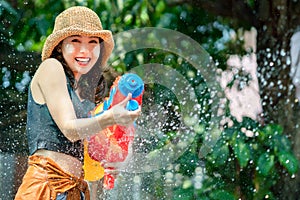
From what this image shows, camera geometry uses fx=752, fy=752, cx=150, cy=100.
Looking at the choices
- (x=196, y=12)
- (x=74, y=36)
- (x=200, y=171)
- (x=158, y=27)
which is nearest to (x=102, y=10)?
(x=158, y=27)

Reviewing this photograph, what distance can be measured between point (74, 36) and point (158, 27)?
58.5 inches

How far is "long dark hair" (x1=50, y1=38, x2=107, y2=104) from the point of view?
1929 mm

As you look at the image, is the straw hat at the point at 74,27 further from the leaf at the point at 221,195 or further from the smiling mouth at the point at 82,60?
the leaf at the point at 221,195

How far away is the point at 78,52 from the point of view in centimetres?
192

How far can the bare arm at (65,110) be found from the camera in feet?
5.78

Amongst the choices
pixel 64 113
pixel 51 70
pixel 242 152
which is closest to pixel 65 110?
pixel 64 113

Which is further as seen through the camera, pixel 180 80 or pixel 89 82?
pixel 180 80

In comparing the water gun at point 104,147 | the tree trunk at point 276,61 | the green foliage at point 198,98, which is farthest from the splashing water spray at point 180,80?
the water gun at point 104,147

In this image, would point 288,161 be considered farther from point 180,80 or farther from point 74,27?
point 74,27

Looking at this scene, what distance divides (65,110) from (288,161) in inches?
59.3

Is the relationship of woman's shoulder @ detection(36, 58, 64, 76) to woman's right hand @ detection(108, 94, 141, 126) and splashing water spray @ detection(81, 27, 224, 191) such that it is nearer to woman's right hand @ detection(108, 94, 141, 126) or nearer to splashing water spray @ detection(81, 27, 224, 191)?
woman's right hand @ detection(108, 94, 141, 126)

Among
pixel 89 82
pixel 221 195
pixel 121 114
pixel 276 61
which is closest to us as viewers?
pixel 121 114

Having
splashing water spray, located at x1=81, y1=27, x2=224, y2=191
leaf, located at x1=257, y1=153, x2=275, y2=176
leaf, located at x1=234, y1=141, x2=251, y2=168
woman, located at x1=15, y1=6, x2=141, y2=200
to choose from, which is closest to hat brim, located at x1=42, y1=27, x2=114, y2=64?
woman, located at x1=15, y1=6, x2=141, y2=200

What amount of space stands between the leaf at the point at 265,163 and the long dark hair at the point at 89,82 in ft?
3.74
